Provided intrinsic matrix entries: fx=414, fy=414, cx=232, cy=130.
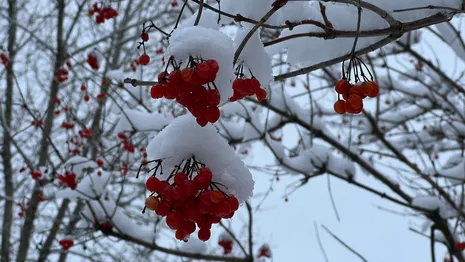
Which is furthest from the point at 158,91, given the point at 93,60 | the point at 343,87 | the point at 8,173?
the point at 8,173

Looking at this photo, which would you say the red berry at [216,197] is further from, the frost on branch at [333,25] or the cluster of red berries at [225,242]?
the cluster of red berries at [225,242]

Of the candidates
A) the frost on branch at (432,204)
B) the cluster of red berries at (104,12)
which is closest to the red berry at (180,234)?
the frost on branch at (432,204)

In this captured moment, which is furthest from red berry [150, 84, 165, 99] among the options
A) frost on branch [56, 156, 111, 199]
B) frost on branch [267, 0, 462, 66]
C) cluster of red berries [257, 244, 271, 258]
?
cluster of red berries [257, 244, 271, 258]

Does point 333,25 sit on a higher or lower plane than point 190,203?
higher

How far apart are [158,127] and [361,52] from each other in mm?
2472

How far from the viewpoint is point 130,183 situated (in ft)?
26.0

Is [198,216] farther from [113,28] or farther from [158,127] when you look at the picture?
[113,28]

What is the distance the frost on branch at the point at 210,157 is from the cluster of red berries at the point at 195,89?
0.18m

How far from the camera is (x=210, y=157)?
49.6 inches

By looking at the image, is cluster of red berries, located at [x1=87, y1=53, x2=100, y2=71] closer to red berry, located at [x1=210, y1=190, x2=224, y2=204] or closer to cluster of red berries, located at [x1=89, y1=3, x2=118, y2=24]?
cluster of red berries, located at [x1=89, y1=3, x2=118, y2=24]

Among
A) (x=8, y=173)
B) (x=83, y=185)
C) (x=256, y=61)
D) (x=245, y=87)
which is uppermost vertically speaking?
(x=8, y=173)

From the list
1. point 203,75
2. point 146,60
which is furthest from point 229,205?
point 146,60

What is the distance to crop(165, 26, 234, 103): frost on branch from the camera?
1.07 meters

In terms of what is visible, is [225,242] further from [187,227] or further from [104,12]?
[187,227]
